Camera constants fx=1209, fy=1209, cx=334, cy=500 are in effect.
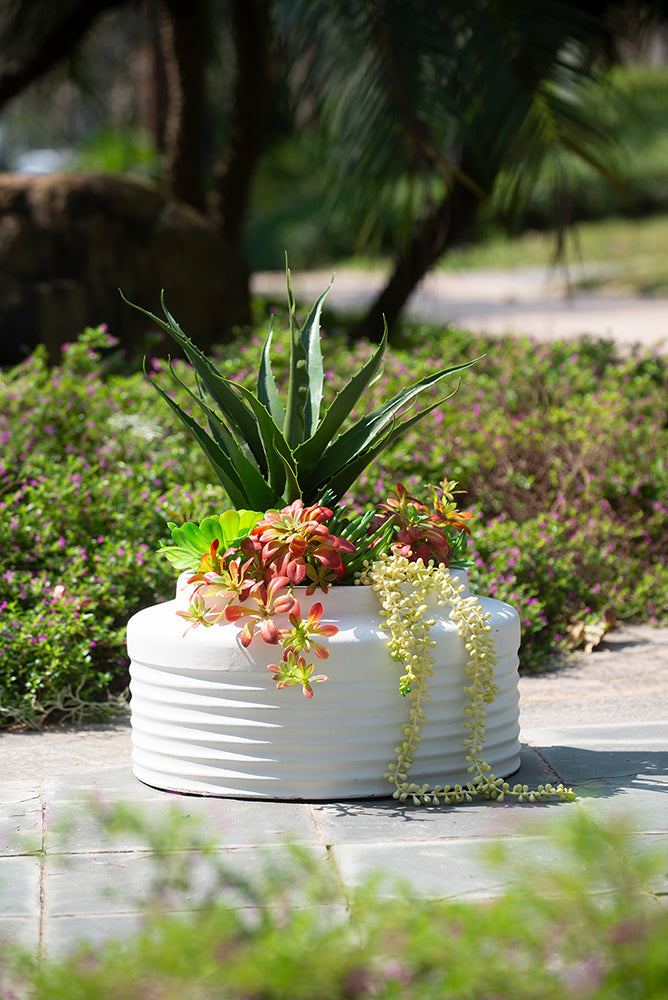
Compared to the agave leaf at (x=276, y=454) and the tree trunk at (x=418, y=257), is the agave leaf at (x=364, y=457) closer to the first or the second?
the agave leaf at (x=276, y=454)

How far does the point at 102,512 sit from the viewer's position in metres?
4.60

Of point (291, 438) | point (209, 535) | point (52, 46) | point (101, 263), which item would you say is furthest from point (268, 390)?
point (52, 46)

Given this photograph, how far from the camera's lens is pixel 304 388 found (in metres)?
3.43

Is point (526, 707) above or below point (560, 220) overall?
below

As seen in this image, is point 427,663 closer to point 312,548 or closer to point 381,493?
point 312,548

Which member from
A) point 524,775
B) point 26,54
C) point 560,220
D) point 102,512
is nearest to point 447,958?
point 524,775

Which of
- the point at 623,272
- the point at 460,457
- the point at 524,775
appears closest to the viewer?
the point at 524,775

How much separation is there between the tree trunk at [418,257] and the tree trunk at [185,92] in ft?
6.77

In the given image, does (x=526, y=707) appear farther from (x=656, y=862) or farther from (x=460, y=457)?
Answer: (x=656, y=862)

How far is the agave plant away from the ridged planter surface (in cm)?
37

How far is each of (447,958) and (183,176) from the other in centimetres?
840

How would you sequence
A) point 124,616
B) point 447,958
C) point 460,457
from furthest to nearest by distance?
point 460,457 → point 124,616 → point 447,958

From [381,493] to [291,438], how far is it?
5.28 feet

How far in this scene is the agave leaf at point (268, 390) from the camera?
341cm
